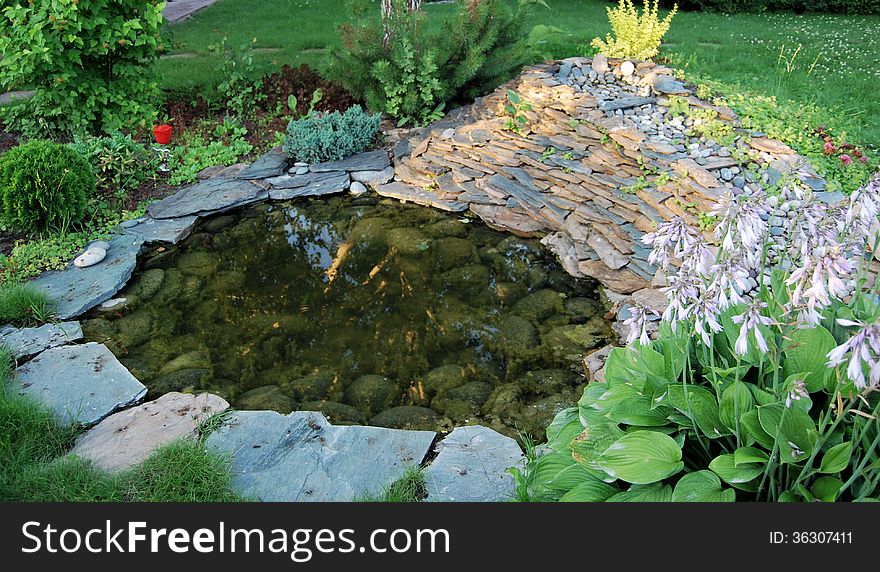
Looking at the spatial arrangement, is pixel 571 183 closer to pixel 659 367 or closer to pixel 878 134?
pixel 878 134

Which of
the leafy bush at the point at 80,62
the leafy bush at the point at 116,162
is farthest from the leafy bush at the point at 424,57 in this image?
the leafy bush at the point at 116,162

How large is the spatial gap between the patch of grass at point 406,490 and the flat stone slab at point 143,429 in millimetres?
1001

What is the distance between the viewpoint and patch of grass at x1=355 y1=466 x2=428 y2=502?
9.82 ft

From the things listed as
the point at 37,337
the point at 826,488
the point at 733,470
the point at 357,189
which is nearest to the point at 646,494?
the point at 733,470

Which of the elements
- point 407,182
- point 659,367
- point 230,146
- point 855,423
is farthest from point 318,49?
point 855,423

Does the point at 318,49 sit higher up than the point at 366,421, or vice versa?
the point at 318,49

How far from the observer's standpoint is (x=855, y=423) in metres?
2.11

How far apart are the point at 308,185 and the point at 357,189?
436 mm

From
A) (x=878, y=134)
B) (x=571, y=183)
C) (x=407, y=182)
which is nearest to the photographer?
(x=878, y=134)

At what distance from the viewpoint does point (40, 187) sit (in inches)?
205

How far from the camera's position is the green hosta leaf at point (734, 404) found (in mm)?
2258

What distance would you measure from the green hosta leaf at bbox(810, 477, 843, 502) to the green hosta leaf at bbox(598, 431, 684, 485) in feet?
1.27

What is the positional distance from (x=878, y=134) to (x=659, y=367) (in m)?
3.79

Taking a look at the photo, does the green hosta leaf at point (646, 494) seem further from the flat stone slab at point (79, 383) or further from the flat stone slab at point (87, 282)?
the flat stone slab at point (87, 282)
